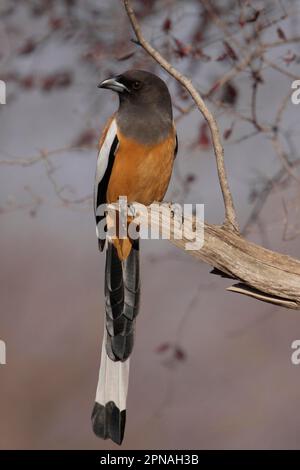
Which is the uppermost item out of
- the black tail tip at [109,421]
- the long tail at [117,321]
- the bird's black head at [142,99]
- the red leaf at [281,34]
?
the red leaf at [281,34]

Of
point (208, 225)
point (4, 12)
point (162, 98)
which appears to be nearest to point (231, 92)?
point (162, 98)

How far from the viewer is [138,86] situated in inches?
157

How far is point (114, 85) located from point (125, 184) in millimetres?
551

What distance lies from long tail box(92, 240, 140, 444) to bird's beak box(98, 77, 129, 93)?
828 millimetres

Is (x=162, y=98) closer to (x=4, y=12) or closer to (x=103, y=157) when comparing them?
(x=103, y=157)

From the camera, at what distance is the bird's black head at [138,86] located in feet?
13.0

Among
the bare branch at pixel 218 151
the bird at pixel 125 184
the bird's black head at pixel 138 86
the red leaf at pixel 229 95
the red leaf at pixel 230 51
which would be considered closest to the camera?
the bare branch at pixel 218 151

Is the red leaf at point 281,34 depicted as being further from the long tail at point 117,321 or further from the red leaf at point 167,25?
the long tail at point 117,321

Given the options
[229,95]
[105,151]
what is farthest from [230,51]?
[105,151]

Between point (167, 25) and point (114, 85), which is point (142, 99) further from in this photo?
point (167, 25)

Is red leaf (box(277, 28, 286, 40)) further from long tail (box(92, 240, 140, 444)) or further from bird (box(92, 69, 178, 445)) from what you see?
long tail (box(92, 240, 140, 444))

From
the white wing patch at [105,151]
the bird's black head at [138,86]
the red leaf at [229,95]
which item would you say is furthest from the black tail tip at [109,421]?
the red leaf at [229,95]

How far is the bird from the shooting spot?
12.6 feet

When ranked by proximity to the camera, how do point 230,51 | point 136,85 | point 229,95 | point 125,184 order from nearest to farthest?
point 125,184, point 136,85, point 230,51, point 229,95
